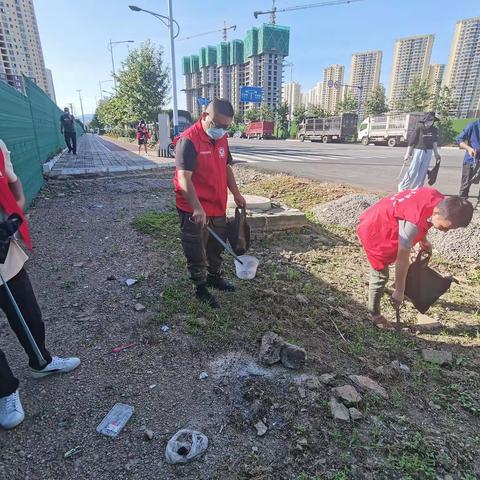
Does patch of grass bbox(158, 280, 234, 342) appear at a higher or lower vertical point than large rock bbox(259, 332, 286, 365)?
lower

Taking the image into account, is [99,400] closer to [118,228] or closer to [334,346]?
[334,346]

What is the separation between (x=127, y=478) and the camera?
1594 millimetres

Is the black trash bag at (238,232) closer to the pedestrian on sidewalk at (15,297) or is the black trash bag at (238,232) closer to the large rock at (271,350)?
the large rock at (271,350)

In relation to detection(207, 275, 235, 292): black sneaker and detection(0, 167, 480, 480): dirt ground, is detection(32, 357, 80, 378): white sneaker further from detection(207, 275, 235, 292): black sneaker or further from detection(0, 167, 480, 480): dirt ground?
detection(207, 275, 235, 292): black sneaker

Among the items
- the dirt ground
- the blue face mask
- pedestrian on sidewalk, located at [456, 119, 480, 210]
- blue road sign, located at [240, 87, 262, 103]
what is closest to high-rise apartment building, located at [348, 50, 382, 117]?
blue road sign, located at [240, 87, 262, 103]

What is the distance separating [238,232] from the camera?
3.26 meters

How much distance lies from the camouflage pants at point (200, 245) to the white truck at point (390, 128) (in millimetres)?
24339

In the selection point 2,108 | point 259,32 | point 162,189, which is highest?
point 259,32

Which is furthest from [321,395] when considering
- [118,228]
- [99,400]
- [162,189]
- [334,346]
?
[162,189]

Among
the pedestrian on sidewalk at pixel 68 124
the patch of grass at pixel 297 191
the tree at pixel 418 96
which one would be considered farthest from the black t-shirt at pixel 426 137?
the tree at pixel 418 96

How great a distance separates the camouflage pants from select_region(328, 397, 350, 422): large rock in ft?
4.79

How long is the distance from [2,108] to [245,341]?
5.39 m

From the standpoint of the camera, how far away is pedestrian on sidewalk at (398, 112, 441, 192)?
6.07m

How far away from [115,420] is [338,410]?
1249 mm
